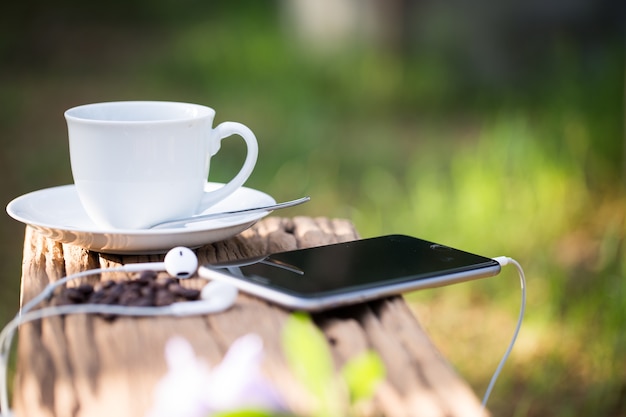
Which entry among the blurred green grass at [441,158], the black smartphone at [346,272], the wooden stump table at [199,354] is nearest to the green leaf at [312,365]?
the wooden stump table at [199,354]

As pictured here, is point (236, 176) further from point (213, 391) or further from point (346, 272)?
point (213, 391)

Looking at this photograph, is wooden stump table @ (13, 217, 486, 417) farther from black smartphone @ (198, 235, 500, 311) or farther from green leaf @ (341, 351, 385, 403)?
green leaf @ (341, 351, 385, 403)

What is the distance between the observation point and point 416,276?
0.72 meters

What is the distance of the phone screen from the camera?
2.31ft

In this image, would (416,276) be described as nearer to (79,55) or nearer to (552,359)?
(552,359)

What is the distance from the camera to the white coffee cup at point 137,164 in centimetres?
86

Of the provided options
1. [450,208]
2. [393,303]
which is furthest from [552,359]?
[393,303]

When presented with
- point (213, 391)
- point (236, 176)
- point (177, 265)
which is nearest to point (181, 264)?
point (177, 265)

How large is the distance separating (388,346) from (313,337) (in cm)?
33

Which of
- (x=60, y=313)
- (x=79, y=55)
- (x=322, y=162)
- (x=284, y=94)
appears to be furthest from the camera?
(x=79, y=55)

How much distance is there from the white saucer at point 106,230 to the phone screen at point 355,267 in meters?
0.10

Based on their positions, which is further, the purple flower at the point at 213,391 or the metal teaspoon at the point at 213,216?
the metal teaspoon at the point at 213,216

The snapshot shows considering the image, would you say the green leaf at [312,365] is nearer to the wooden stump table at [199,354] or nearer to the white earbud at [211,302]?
the wooden stump table at [199,354]

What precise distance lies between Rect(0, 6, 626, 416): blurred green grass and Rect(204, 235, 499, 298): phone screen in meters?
1.01
